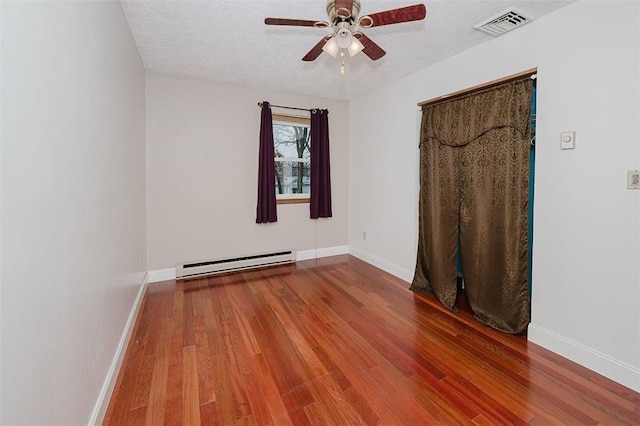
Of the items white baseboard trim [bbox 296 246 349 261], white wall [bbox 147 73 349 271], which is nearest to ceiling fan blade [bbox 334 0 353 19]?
white wall [bbox 147 73 349 271]

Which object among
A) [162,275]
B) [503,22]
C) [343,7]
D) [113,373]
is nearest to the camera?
[343,7]

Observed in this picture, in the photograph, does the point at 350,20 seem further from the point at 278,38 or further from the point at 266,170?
the point at 266,170

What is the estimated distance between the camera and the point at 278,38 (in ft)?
8.65

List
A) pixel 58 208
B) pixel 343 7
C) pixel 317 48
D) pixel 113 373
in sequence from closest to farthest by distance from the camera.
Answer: pixel 58 208 < pixel 343 7 < pixel 113 373 < pixel 317 48

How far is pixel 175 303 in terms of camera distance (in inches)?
120

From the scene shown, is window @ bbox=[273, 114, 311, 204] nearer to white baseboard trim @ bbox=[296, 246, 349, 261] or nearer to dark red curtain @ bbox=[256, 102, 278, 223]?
dark red curtain @ bbox=[256, 102, 278, 223]

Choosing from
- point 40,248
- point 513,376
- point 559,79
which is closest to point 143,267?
point 40,248

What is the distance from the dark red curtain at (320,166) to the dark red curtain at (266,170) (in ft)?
2.18

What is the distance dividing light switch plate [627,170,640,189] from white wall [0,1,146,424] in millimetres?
2964

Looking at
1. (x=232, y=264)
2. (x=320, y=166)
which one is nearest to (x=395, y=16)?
(x=320, y=166)

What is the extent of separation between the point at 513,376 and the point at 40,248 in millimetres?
2593

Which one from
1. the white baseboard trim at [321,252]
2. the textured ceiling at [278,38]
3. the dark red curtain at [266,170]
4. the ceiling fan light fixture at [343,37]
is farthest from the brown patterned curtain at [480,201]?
the dark red curtain at [266,170]

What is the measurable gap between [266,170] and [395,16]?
9.05 feet

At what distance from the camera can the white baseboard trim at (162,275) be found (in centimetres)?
362
